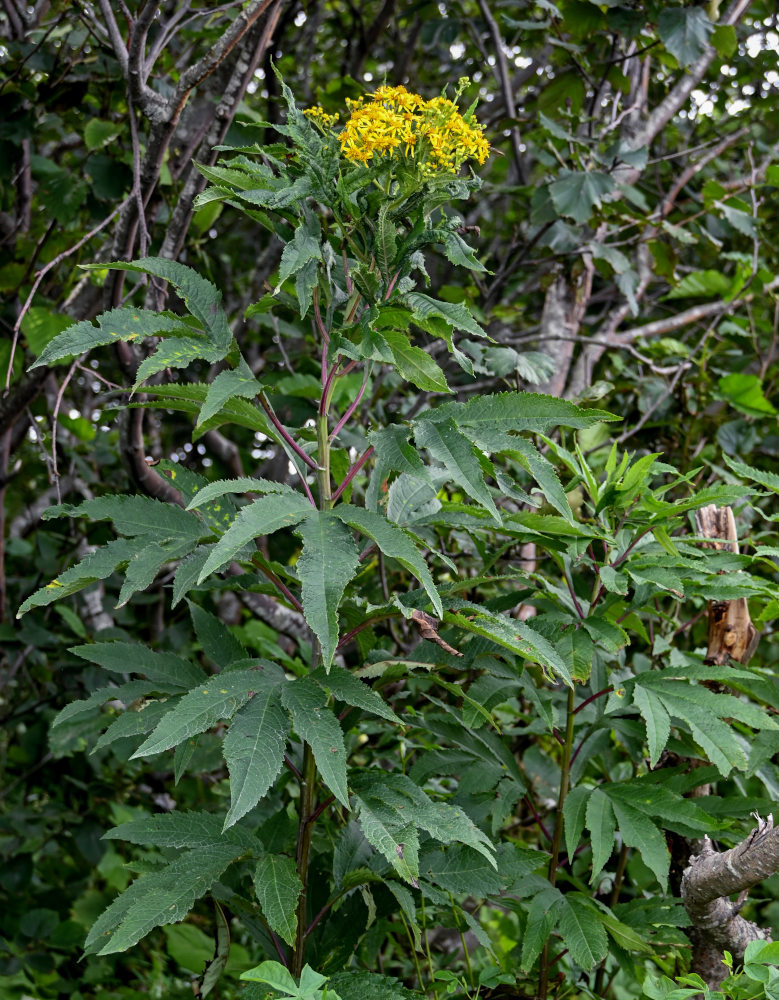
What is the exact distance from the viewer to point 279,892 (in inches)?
52.8

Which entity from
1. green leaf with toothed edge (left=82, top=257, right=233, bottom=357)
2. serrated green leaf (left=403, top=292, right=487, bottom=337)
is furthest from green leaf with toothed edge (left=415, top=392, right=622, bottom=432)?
green leaf with toothed edge (left=82, top=257, right=233, bottom=357)

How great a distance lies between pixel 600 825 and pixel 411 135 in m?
1.24

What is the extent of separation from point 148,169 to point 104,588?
212 centimetres

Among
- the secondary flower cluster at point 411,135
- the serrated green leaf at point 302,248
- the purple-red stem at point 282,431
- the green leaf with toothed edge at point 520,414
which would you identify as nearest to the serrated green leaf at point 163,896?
the purple-red stem at point 282,431

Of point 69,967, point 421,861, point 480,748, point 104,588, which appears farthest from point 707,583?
point 69,967

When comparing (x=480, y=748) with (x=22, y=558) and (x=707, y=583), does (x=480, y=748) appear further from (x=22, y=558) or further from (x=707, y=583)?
(x=22, y=558)

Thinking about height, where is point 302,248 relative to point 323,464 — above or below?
above

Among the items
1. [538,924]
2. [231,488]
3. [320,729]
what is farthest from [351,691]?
[538,924]

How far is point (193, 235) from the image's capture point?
10.4ft

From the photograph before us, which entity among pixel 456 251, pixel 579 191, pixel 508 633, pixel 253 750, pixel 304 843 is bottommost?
pixel 304 843

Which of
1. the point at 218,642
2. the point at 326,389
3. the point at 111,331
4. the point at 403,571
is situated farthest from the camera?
the point at 403,571

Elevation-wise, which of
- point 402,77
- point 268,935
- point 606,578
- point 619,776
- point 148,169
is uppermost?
point 402,77

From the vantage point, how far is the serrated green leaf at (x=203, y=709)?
121 centimetres

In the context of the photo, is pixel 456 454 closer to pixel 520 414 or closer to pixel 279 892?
pixel 520 414
